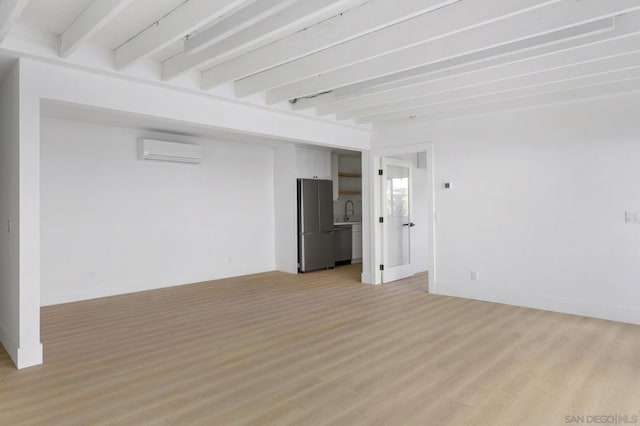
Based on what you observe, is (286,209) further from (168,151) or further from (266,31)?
(266,31)

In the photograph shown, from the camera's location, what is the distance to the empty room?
277cm

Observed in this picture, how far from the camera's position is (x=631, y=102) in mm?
4355

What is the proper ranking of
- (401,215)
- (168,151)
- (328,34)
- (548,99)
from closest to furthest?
(328,34), (548,99), (168,151), (401,215)

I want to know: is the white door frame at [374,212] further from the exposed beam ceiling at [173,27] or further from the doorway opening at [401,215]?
the exposed beam ceiling at [173,27]

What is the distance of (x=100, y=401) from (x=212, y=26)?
108 inches

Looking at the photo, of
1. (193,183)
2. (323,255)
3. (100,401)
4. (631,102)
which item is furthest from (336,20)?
(323,255)

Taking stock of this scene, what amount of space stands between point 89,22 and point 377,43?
84.2 inches

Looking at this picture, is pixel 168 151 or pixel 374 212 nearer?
pixel 168 151

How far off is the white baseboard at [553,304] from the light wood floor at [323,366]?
0.52ft

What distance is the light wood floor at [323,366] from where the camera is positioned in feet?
8.32

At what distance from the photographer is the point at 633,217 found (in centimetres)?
432

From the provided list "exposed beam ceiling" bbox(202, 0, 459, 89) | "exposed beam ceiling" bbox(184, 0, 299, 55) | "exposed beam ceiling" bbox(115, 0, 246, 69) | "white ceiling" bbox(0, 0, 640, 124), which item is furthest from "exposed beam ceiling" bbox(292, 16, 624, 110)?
"exposed beam ceiling" bbox(115, 0, 246, 69)

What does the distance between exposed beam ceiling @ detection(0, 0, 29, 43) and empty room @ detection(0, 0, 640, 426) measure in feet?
0.07

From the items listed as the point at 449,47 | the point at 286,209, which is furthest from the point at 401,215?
the point at 449,47
